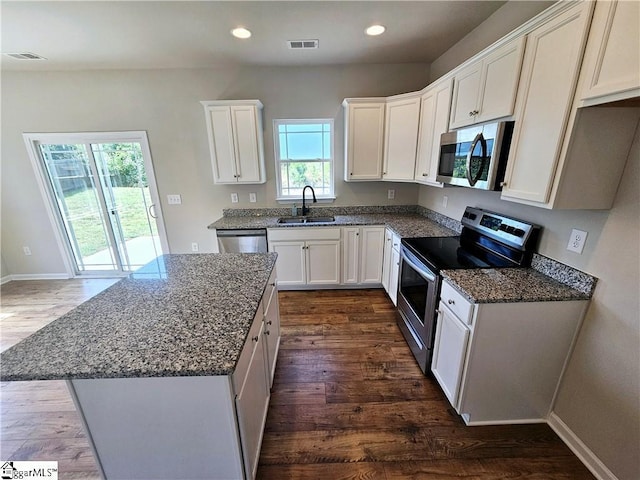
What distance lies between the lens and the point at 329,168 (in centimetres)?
346

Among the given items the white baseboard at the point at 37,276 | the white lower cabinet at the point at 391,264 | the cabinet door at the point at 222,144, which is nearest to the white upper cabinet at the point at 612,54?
the white lower cabinet at the point at 391,264

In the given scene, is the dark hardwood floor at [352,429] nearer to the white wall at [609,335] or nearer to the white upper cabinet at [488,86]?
the white wall at [609,335]

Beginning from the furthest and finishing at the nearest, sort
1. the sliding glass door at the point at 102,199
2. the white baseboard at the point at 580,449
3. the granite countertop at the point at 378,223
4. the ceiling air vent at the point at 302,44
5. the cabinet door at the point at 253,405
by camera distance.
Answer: the sliding glass door at the point at 102,199
the granite countertop at the point at 378,223
the ceiling air vent at the point at 302,44
the white baseboard at the point at 580,449
the cabinet door at the point at 253,405

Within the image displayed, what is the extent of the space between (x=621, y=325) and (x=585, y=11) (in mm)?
1421

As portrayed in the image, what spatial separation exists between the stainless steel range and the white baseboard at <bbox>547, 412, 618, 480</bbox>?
75cm

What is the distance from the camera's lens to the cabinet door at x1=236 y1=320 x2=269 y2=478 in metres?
1.07

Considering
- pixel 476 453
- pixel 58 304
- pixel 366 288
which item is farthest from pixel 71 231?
pixel 476 453

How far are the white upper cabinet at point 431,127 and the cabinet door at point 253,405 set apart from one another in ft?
6.88

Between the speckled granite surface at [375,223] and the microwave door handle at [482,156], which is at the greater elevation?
the microwave door handle at [482,156]

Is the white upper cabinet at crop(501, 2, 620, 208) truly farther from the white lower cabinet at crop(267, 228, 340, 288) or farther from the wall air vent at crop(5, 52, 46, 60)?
the wall air vent at crop(5, 52, 46, 60)

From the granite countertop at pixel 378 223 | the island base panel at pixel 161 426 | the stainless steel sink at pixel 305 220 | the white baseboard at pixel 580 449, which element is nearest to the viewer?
the island base panel at pixel 161 426

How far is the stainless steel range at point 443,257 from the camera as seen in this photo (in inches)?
66.9

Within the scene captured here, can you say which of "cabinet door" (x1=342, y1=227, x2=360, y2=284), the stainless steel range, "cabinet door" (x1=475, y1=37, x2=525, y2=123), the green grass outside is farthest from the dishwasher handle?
"cabinet door" (x1=475, y1=37, x2=525, y2=123)

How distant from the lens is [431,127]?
2463 millimetres
